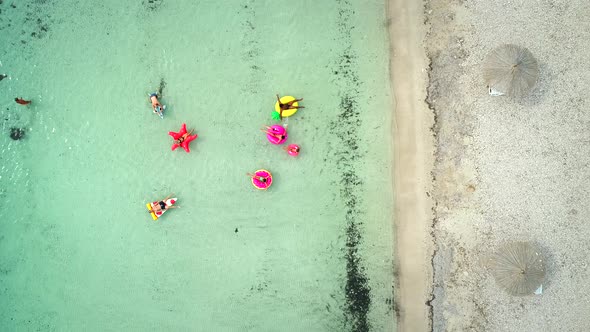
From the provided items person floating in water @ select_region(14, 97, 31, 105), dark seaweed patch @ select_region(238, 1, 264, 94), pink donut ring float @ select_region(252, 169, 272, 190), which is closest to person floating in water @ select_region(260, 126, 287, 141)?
pink donut ring float @ select_region(252, 169, 272, 190)

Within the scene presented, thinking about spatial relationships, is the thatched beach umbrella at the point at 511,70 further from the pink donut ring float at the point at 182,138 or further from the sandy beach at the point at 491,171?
the pink donut ring float at the point at 182,138

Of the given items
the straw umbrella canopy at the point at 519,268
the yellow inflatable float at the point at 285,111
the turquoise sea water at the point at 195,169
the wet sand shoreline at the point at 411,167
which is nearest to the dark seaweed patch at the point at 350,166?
the turquoise sea water at the point at 195,169

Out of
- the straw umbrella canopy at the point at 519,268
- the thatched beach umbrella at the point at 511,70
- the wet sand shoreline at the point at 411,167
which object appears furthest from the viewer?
the wet sand shoreline at the point at 411,167

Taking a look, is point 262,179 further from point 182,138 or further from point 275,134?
point 182,138

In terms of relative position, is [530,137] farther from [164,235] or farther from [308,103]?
[164,235]

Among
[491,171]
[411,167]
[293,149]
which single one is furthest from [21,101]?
[491,171]

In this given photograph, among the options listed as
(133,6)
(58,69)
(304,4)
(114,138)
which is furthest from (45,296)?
(304,4)
